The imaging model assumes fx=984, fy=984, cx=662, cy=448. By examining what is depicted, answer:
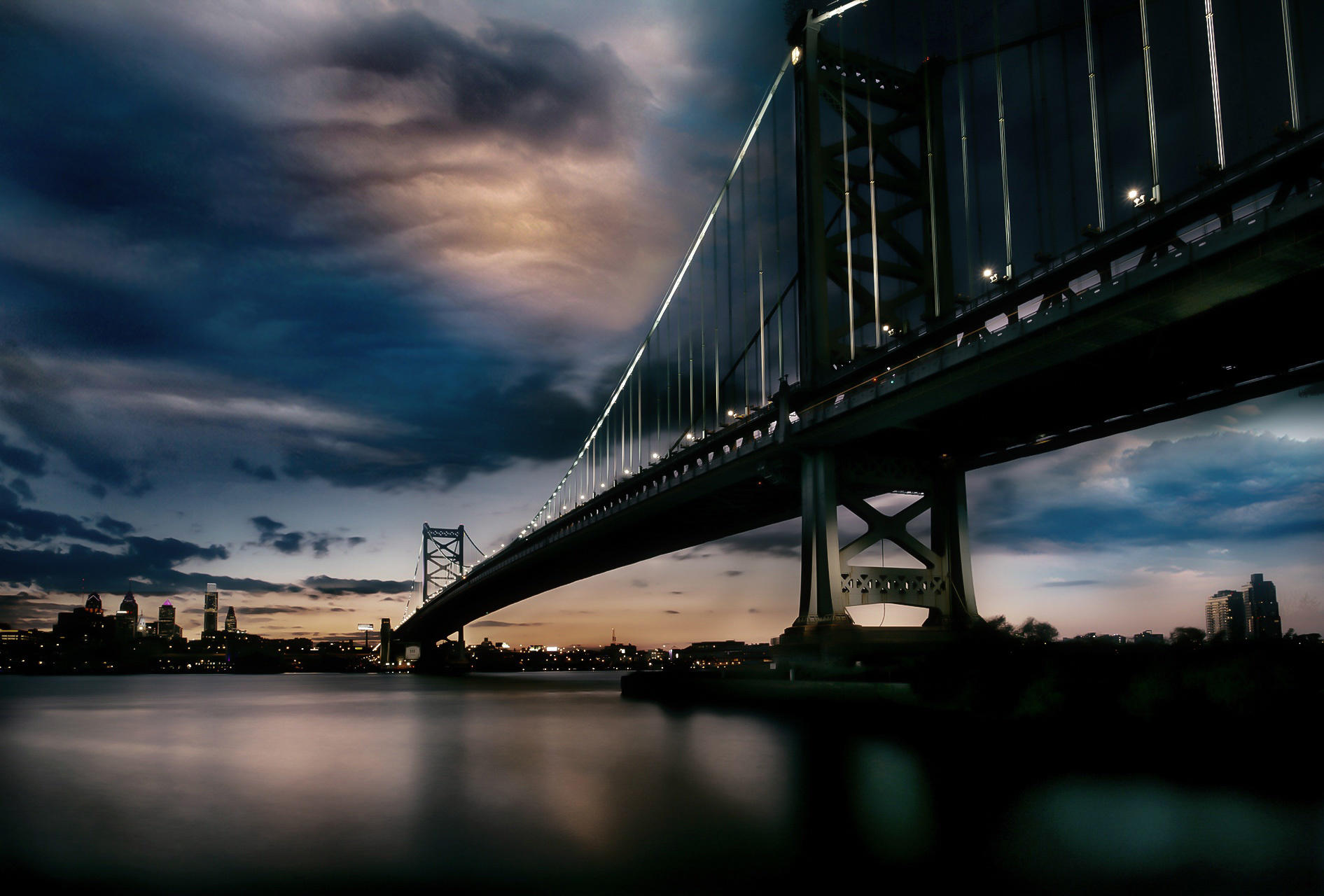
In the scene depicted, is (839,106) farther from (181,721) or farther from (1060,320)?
(181,721)

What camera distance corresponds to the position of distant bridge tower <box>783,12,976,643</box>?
32.6m

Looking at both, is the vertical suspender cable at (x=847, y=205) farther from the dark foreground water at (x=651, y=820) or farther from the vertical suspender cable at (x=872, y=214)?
the dark foreground water at (x=651, y=820)

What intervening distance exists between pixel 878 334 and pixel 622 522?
2094 cm

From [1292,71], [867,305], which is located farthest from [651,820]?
[867,305]

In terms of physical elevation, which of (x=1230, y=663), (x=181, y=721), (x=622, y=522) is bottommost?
(x=181, y=721)

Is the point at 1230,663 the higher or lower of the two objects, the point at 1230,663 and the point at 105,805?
the higher

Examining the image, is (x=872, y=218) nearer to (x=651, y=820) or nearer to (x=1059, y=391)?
(x=1059, y=391)

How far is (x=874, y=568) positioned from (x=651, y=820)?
21845 millimetres

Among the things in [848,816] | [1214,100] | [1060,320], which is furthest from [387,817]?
[1214,100]

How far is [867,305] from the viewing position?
125 feet

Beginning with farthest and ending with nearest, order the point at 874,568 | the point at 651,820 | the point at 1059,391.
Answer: the point at 874,568
the point at 1059,391
the point at 651,820

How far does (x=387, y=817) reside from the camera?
13398 millimetres

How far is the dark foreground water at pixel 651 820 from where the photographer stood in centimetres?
926

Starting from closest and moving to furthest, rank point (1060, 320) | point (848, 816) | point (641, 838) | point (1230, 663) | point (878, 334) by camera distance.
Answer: point (641, 838) < point (848, 816) < point (1230, 663) < point (1060, 320) < point (878, 334)
